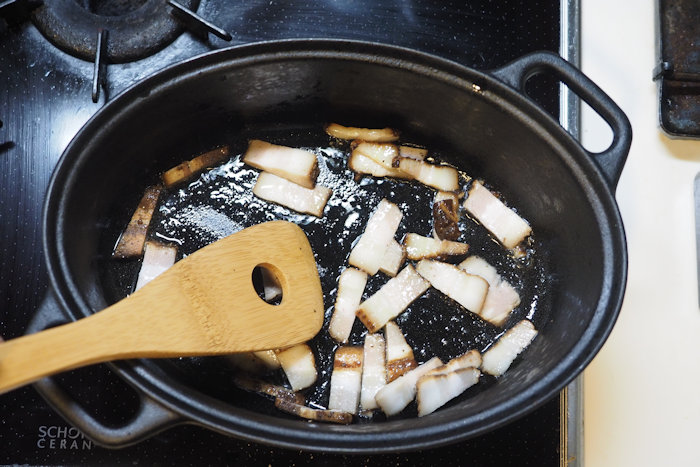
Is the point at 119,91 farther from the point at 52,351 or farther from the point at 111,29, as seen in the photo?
the point at 52,351

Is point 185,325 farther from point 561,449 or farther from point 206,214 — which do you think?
point 561,449

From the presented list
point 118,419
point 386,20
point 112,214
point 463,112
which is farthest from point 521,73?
point 118,419

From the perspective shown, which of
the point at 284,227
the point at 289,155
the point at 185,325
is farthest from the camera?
the point at 289,155

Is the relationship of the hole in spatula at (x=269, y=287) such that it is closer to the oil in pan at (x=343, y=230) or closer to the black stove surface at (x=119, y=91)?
the oil in pan at (x=343, y=230)

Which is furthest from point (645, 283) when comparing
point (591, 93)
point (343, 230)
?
point (343, 230)

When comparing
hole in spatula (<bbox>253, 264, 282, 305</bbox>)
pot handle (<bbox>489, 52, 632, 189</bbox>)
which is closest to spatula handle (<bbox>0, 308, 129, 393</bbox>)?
hole in spatula (<bbox>253, 264, 282, 305</bbox>)

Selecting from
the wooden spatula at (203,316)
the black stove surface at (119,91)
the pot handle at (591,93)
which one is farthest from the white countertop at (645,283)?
the wooden spatula at (203,316)
